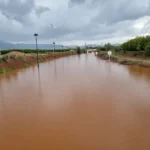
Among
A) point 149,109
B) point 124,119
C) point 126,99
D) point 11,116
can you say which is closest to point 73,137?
point 124,119

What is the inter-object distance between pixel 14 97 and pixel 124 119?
15.5 ft

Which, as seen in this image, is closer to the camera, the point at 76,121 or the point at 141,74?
the point at 76,121

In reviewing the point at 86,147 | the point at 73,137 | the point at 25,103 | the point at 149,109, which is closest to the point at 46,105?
the point at 25,103

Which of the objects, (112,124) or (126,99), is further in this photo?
(126,99)

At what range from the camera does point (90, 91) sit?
809 cm

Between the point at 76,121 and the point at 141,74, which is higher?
the point at 141,74

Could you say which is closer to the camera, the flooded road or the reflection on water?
the flooded road

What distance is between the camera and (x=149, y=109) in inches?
218

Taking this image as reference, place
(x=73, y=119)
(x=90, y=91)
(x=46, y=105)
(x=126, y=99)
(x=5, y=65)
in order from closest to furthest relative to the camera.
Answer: (x=73, y=119), (x=46, y=105), (x=126, y=99), (x=90, y=91), (x=5, y=65)

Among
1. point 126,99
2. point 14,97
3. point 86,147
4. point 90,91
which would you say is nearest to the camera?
point 86,147

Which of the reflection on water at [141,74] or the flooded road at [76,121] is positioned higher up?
the reflection on water at [141,74]

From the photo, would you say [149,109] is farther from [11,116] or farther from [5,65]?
[5,65]

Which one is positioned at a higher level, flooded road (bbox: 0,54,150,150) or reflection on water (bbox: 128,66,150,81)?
reflection on water (bbox: 128,66,150,81)

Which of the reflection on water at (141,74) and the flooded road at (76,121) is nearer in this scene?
the flooded road at (76,121)
